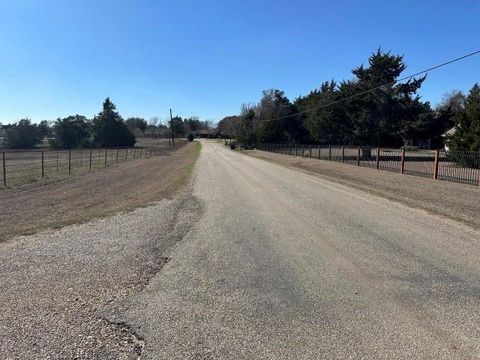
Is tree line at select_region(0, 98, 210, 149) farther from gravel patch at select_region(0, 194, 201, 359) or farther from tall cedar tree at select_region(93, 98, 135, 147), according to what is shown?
gravel patch at select_region(0, 194, 201, 359)

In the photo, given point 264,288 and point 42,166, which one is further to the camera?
point 42,166

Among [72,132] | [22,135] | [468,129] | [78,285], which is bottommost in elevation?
[78,285]

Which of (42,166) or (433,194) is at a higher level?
(42,166)

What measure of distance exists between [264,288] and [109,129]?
95206mm

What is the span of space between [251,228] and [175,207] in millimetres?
4064

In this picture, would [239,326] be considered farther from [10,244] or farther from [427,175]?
[427,175]

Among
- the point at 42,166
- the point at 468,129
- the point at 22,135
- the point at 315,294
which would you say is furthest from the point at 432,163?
the point at 22,135

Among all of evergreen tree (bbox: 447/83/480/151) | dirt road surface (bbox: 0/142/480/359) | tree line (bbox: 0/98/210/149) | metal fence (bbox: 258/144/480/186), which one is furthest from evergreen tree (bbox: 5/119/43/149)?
dirt road surface (bbox: 0/142/480/359)

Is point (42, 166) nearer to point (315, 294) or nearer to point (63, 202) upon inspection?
point (63, 202)

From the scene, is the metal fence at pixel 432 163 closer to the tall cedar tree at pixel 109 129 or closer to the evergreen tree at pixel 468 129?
the evergreen tree at pixel 468 129

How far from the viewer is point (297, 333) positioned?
4.33m

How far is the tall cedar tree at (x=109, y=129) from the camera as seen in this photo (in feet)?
313

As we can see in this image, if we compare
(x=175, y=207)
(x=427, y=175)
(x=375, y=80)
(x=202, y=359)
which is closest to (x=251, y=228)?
(x=175, y=207)

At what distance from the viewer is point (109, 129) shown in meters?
96.1
